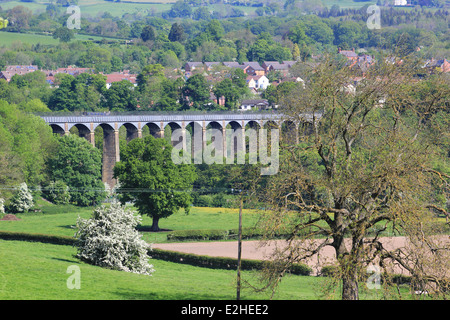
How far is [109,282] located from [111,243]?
239 inches

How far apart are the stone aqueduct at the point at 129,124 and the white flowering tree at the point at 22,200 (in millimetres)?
22410

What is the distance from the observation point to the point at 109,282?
37.3 meters

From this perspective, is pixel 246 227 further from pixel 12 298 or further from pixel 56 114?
pixel 56 114

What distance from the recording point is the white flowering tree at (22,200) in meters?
75.3

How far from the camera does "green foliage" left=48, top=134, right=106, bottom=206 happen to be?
85.1 meters

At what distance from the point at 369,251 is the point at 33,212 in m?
54.1

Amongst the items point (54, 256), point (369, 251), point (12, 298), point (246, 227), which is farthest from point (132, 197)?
point (369, 251)

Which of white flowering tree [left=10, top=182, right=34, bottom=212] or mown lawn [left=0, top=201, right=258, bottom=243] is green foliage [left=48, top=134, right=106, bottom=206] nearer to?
mown lawn [left=0, top=201, right=258, bottom=243]

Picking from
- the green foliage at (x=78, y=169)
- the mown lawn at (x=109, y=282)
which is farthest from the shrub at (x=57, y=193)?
the mown lawn at (x=109, y=282)

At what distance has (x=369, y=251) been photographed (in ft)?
95.4

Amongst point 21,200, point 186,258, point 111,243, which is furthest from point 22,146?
point 111,243

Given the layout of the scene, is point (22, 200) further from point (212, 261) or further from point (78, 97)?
point (78, 97)

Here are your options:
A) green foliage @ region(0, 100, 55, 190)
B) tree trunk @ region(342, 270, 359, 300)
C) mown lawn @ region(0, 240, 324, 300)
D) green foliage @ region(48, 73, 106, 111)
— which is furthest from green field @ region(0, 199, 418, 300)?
green foliage @ region(48, 73, 106, 111)

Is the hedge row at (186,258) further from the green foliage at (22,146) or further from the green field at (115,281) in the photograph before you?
the green foliage at (22,146)
